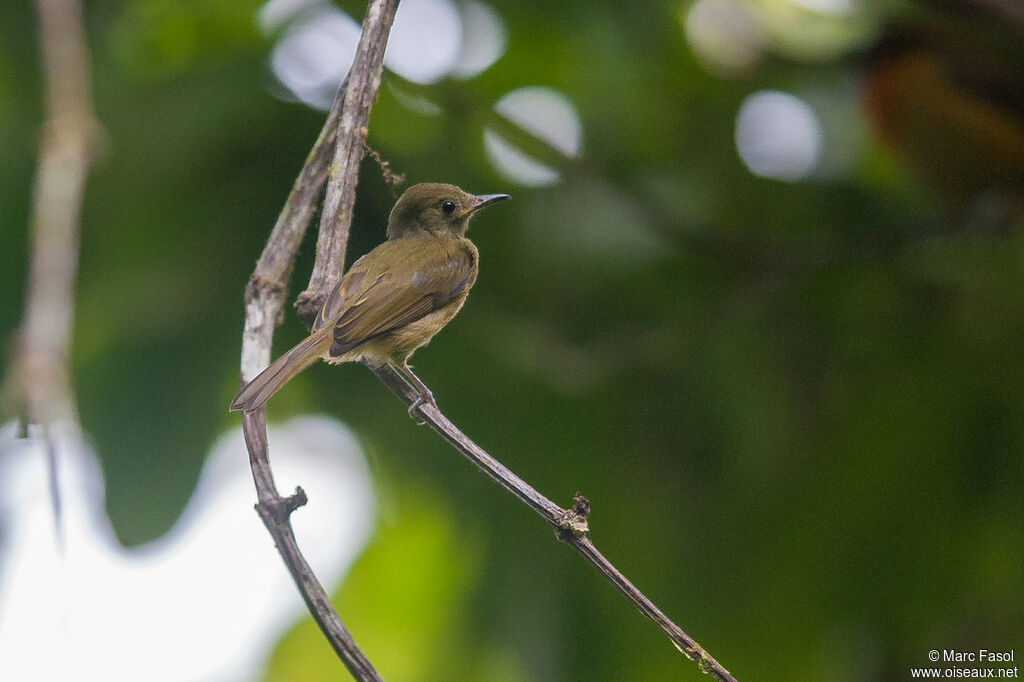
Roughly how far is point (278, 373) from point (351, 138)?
475mm

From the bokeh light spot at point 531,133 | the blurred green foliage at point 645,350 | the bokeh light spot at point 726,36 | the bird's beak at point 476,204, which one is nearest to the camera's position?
the bird's beak at point 476,204

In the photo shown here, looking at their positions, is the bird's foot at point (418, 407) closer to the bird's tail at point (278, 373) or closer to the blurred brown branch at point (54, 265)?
the bird's tail at point (278, 373)

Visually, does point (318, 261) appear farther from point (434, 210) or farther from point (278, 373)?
point (434, 210)

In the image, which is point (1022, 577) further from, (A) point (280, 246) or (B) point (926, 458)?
(A) point (280, 246)

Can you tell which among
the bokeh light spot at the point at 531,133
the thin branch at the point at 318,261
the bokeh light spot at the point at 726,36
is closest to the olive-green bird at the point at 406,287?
the thin branch at the point at 318,261

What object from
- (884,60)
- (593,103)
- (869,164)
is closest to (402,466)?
(593,103)

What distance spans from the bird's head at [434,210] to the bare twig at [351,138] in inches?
23.2

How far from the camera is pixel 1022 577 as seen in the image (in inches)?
167

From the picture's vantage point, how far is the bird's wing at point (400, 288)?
2203 millimetres

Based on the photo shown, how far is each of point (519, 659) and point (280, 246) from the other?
2717 millimetres

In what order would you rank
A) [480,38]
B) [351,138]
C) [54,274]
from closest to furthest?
[54,274]
[351,138]
[480,38]

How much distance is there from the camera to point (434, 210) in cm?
240

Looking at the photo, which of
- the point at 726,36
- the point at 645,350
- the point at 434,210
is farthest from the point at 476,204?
the point at 726,36

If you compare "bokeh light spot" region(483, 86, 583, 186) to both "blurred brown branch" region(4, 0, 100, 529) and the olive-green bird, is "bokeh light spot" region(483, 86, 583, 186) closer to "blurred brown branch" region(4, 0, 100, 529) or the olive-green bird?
the olive-green bird
